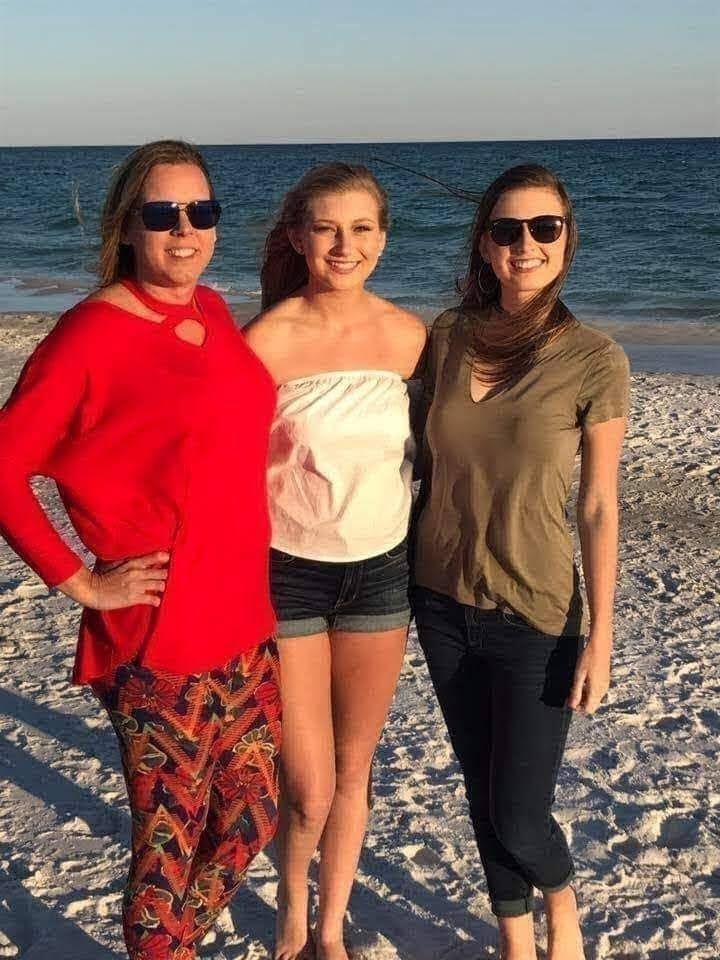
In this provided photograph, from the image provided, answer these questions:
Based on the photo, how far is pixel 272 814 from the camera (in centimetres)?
271

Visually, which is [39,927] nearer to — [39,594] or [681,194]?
[39,594]

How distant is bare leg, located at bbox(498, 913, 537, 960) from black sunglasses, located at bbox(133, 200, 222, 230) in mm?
2016

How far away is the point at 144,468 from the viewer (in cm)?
233

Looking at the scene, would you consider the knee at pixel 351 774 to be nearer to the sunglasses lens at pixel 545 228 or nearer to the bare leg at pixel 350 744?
the bare leg at pixel 350 744

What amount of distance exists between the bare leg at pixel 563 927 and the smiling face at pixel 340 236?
1.75 m

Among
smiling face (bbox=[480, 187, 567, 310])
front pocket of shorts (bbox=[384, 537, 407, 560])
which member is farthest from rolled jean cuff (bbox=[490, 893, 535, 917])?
smiling face (bbox=[480, 187, 567, 310])

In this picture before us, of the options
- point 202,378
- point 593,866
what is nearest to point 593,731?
point 593,866

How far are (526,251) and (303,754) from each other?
4.71 ft

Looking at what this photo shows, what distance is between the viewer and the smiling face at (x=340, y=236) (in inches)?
111

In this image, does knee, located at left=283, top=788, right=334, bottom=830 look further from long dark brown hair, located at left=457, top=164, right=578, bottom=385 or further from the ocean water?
the ocean water

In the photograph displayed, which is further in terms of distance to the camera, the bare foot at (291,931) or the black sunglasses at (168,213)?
the bare foot at (291,931)

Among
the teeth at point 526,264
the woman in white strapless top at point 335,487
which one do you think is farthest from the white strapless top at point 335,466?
the teeth at point 526,264

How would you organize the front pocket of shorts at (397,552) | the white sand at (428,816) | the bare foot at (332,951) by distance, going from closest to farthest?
the front pocket of shorts at (397,552) → the bare foot at (332,951) → the white sand at (428,816)

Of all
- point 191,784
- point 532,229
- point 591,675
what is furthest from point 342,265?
point 191,784
